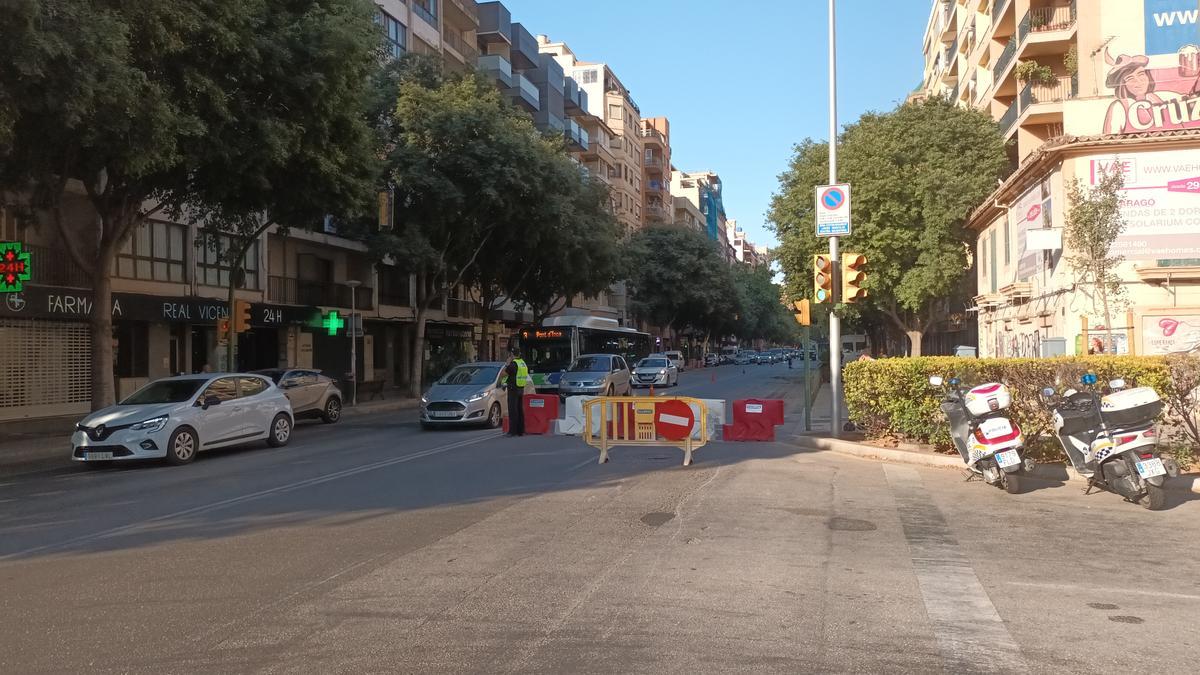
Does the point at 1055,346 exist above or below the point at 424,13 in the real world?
below

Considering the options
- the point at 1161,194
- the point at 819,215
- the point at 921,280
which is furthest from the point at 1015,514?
the point at 921,280

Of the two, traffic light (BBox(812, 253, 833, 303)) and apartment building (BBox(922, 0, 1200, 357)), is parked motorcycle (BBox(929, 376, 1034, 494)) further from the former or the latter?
apartment building (BBox(922, 0, 1200, 357))

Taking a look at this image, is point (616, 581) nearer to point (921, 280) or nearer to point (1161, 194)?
point (1161, 194)

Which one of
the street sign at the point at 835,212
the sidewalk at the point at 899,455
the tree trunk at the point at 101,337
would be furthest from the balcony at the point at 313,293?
the street sign at the point at 835,212

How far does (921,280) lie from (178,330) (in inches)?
1031

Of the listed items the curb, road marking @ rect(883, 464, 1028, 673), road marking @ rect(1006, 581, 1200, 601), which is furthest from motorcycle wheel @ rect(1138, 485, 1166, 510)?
road marking @ rect(1006, 581, 1200, 601)

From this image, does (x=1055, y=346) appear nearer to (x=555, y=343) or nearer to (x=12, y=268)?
(x=555, y=343)

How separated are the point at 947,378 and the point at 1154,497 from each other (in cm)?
322

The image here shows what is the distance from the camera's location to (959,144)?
3375 cm

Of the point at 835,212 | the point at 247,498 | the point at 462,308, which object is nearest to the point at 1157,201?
the point at 835,212

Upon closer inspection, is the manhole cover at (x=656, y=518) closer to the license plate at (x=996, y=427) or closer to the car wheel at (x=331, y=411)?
the license plate at (x=996, y=427)

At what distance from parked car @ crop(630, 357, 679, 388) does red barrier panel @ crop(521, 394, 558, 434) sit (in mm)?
20297

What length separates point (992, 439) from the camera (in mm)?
9727

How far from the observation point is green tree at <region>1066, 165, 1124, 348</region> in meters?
17.7
